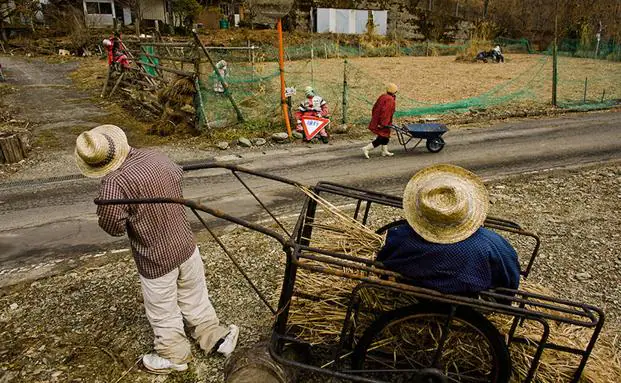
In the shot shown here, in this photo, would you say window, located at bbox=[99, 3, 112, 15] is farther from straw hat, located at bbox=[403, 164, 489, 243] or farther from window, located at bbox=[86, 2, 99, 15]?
straw hat, located at bbox=[403, 164, 489, 243]

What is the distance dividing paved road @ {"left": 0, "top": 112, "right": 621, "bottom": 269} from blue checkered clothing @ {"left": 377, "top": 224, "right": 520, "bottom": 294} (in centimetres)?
412

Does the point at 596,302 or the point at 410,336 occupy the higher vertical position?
the point at 410,336

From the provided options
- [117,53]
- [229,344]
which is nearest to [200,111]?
[117,53]

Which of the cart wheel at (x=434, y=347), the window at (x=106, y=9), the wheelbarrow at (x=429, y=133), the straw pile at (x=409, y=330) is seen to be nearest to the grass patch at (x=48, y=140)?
the wheelbarrow at (x=429, y=133)

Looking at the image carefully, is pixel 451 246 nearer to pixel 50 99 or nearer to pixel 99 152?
pixel 99 152

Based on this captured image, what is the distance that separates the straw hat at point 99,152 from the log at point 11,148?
24.6 feet

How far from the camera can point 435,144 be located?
10.1m

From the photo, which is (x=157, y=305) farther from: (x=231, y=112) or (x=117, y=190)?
(x=231, y=112)

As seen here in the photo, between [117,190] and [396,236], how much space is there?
2002 millimetres

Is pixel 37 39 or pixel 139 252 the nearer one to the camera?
pixel 139 252

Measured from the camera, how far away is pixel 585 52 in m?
28.9

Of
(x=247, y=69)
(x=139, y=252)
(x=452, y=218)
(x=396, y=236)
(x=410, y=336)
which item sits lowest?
(x=410, y=336)

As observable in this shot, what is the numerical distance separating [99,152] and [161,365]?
183 centimetres

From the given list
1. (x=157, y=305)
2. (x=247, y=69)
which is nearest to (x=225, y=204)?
(x=157, y=305)
